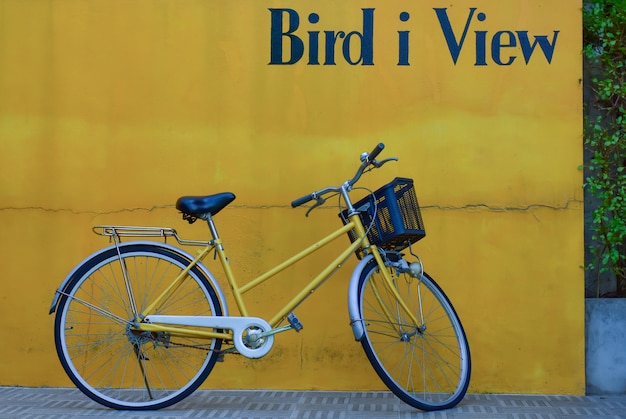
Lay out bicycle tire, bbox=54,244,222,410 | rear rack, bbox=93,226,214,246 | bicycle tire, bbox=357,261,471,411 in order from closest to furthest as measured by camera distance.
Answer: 1. rear rack, bbox=93,226,214,246
2. bicycle tire, bbox=357,261,471,411
3. bicycle tire, bbox=54,244,222,410

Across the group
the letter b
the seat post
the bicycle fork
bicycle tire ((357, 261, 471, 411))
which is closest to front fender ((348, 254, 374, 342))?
the bicycle fork

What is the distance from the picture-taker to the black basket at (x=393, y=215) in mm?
4660

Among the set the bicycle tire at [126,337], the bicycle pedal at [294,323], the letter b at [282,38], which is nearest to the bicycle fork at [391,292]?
the bicycle pedal at [294,323]

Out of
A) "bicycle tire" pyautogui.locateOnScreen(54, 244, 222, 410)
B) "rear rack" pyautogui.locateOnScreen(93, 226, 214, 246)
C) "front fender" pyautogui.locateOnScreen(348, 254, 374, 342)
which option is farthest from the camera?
"bicycle tire" pyautogui.locateOnScreen(54, 244, 222, 410)

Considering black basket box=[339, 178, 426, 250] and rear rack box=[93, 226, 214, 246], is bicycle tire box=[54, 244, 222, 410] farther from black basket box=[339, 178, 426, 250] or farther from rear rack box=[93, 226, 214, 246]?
black basket box=[339, 178, 426, 250]

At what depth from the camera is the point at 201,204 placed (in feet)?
15.6

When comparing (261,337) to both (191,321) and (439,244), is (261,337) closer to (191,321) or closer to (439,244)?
(191,321)

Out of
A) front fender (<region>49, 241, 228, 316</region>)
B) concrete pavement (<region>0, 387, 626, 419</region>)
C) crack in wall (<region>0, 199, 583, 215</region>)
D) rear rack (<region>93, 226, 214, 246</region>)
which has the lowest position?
concrete pavement (<region>0, 387, 626, 419</region>)

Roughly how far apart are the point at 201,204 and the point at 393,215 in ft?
3.46

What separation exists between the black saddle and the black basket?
751 millimetres

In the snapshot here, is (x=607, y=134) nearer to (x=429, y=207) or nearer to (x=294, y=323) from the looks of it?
(x=429, y=207)

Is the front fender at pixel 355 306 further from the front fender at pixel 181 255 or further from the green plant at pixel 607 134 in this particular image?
the green plant at pixel 607 134

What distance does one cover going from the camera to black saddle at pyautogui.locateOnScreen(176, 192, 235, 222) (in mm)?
4734

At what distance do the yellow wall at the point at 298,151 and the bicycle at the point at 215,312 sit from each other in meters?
0.22
